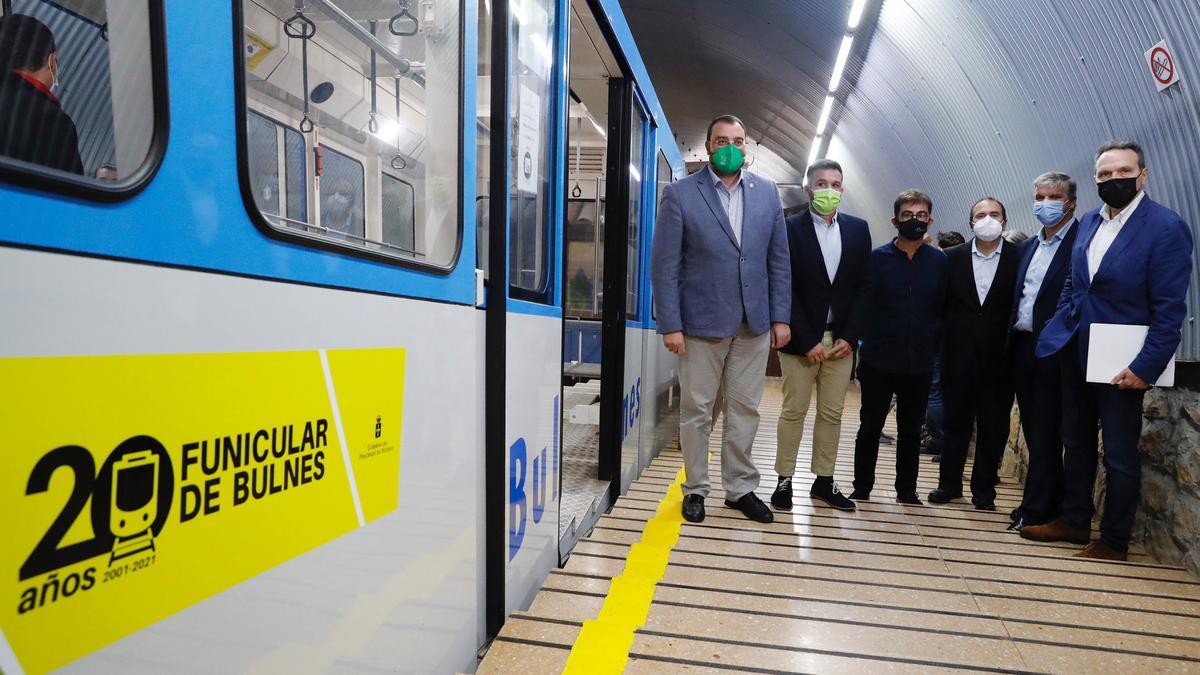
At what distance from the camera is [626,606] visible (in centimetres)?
241

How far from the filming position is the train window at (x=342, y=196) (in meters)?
1.33

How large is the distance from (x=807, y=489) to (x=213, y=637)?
385 centimetres

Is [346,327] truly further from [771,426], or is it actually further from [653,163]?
[771,426]

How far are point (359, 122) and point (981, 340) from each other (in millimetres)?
3584

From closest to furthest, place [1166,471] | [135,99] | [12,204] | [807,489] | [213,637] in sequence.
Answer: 1. [12,204]
2. [135,99]
3. [213,637]
4. [1166,471]
5. [807,489]

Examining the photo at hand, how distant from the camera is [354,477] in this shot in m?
1.36

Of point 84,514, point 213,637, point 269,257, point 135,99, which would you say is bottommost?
point 213,637

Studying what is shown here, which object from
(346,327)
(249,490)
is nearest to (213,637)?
(249,490)

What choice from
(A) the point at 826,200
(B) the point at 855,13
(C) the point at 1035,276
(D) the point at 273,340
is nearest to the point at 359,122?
(D) the point at 273,340

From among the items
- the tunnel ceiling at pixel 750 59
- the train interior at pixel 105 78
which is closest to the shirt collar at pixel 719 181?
the train interior at pixel 105 78

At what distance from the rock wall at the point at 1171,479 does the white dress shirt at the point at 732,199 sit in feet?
7.01

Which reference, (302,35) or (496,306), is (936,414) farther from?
(302,35)

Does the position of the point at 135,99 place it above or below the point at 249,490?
above

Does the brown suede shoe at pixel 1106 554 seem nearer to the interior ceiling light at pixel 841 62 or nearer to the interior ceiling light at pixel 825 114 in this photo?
the interior ceiling light at pixel 841 62
